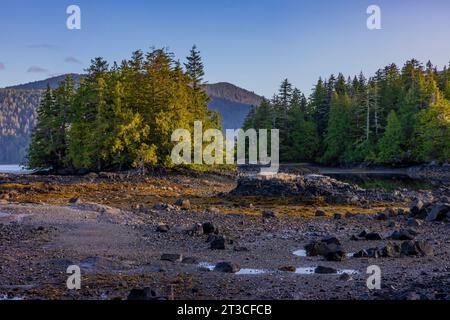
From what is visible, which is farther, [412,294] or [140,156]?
[140,156]

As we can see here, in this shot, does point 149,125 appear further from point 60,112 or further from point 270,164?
point 270,164

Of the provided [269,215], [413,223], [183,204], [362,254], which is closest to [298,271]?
[362,254]

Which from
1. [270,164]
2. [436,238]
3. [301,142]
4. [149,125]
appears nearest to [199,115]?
[149,125]

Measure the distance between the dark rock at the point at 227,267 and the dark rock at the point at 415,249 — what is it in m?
5.37

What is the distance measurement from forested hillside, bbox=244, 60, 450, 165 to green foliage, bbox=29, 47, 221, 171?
1242 inches

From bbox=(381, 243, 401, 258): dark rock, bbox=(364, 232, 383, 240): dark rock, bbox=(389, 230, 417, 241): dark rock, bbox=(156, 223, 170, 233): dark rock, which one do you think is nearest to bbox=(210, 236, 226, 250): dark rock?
bbox=(156, 223, 170, 233): dark rock

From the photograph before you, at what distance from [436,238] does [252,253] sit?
742 centimetres

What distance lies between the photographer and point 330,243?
17.6m

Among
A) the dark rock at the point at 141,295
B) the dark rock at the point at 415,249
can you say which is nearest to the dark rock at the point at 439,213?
the dark rock at the point at 415,249

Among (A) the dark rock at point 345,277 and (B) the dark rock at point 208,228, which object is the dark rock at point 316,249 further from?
(B) the dark rock at point 208,228

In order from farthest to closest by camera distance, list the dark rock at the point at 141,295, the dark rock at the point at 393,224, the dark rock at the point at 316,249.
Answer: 1. the dark rock at the point at 393,224
2. the dark rock at the point at 316,249
3. the dark rock at the point at 141,295

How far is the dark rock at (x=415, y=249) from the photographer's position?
16672 millimetres

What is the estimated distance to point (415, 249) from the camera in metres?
16.7
